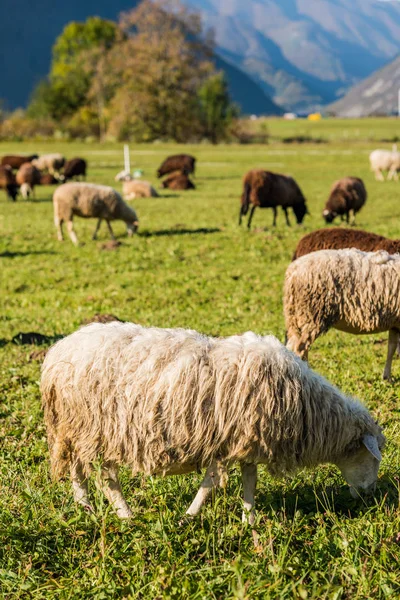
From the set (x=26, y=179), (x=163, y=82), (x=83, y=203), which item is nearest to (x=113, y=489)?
(x=83, y=203)

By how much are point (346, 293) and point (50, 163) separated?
95.5 ft

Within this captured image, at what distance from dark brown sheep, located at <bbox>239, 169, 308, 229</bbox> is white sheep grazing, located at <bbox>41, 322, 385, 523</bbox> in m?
13.6

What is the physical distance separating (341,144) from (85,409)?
5666cm

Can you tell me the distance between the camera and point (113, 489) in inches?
157

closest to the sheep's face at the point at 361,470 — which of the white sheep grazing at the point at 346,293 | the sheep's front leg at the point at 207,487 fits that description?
the sheep's front leg at the point at 207,487

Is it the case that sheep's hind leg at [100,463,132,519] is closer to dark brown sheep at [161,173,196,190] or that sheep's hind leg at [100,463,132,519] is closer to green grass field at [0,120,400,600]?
green grass field at [0,120,400,600]

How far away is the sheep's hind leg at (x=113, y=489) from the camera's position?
3930mm

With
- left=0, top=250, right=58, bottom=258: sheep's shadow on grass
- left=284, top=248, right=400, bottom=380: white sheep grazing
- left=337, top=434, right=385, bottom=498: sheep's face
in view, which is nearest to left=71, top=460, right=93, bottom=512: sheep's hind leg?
left=337, top=434, right=385, bottom=498: sheep's face

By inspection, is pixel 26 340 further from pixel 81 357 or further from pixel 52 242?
pixel 52 242

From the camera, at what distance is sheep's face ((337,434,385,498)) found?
419 cm

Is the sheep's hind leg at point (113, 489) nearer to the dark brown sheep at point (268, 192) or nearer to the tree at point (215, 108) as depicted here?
the dark brown sheep at point (268, 192)

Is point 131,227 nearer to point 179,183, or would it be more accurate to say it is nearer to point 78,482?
point 78,482

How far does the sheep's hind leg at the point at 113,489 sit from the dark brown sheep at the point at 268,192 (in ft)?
45.4

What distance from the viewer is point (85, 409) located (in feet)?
12.7
